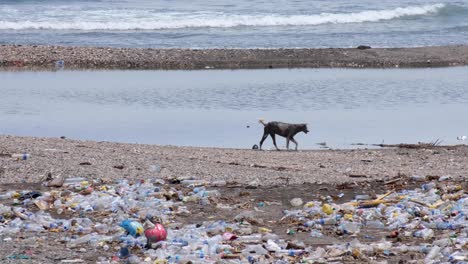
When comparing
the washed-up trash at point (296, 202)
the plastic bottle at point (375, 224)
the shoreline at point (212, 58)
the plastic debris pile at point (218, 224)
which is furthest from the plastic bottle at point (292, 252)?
the shoreline at point (212, 58)

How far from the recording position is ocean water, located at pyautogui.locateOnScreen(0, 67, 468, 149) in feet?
61.6

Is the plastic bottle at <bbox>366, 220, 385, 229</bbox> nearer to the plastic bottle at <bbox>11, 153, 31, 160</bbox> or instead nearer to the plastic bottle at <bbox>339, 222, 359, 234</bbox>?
the plastic bottle at <bbox>339, 222, 359, 234</bbox>

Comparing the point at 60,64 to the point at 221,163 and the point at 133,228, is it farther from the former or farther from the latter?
the point at 133,228

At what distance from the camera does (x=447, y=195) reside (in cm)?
1170

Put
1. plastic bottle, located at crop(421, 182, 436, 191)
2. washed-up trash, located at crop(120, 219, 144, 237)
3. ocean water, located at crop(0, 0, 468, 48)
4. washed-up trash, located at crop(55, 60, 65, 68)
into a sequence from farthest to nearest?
ocean water, located at crop(0, 0, 468, 48)
washed-up trash, located at crop(55, 60, 65, 68)
plastic bottle, located at crop(421, 182, 436, 191)
washed-up trash, located at crop(120, 219, 144, 237)

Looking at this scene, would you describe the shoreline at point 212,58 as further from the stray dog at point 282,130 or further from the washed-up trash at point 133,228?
the washed-up trash at point 133,228

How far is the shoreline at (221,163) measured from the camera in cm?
1280

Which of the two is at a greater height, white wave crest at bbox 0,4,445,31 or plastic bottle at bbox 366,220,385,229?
white wave crest at bbox 0,4,445,31

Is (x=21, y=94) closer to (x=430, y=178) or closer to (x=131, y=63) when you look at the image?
(x=131, y=63)

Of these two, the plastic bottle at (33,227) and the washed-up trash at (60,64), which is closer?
the plastic bottle at (33,227)

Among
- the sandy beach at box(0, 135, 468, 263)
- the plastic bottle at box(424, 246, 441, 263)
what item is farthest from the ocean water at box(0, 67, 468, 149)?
the plastic bottle at box(424, 246, 441, 263)

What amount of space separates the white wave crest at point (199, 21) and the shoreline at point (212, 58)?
27.6ft

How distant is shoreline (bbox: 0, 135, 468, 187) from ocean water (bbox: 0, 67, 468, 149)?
1.63m

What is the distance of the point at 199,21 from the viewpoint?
4050cm
